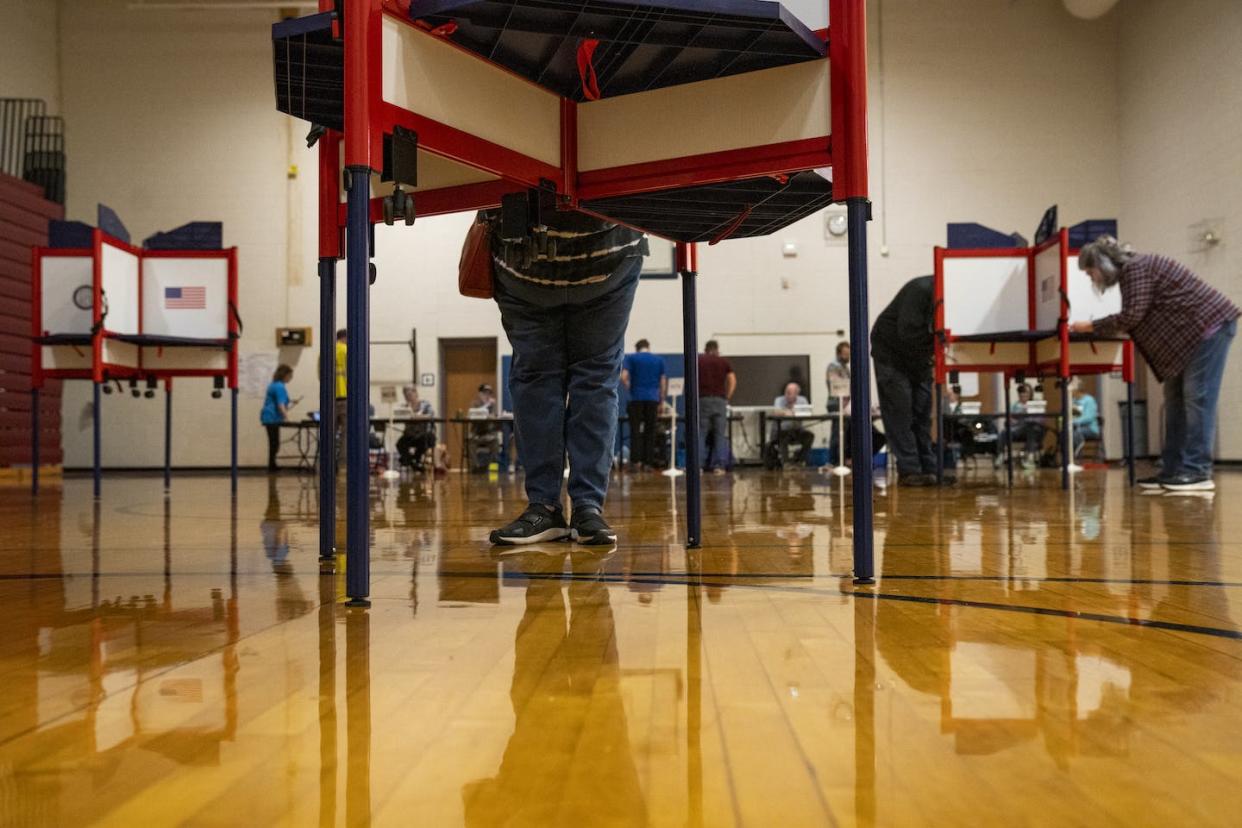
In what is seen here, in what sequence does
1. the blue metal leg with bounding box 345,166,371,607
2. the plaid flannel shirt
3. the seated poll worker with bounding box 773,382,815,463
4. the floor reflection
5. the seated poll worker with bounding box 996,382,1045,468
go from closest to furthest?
the floor reflection → the blue metal leg with bounding box 345,166,371,607 → the plaid flannel shirt → the seated poll worker with bounding box 996,382,1045,468 → the seated poll worker with bounding box 773,382,815,463

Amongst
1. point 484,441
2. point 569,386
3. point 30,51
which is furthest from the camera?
point 30,51

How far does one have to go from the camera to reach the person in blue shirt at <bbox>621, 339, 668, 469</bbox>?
9617mm

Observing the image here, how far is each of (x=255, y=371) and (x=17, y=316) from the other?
2.49 metres

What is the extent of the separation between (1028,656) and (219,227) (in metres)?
6.27

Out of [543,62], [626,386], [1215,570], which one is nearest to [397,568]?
[543,62]

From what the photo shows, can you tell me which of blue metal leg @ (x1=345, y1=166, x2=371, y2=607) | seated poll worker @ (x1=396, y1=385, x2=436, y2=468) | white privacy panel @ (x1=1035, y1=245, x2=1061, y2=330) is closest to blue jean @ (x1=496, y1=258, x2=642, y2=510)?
blue metal leg @ (x1=345, y1=166, x2=371, y2=607)

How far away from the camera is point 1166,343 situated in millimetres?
4566

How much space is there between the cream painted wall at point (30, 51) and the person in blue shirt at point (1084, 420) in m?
12.2

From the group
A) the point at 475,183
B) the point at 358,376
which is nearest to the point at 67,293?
the point at 475,183

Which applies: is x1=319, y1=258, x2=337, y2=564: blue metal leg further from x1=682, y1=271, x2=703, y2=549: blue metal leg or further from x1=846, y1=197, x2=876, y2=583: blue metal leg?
x1=846, y1=197, x2=876, y2=583: blue metal leg

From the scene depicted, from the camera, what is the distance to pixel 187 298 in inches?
226

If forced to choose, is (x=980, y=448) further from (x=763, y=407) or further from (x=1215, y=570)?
(x=1215, y=570)

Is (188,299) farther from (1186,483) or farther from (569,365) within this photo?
(1186,483)

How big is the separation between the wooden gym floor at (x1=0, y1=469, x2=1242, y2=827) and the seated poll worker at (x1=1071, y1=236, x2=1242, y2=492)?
3.10 meters
